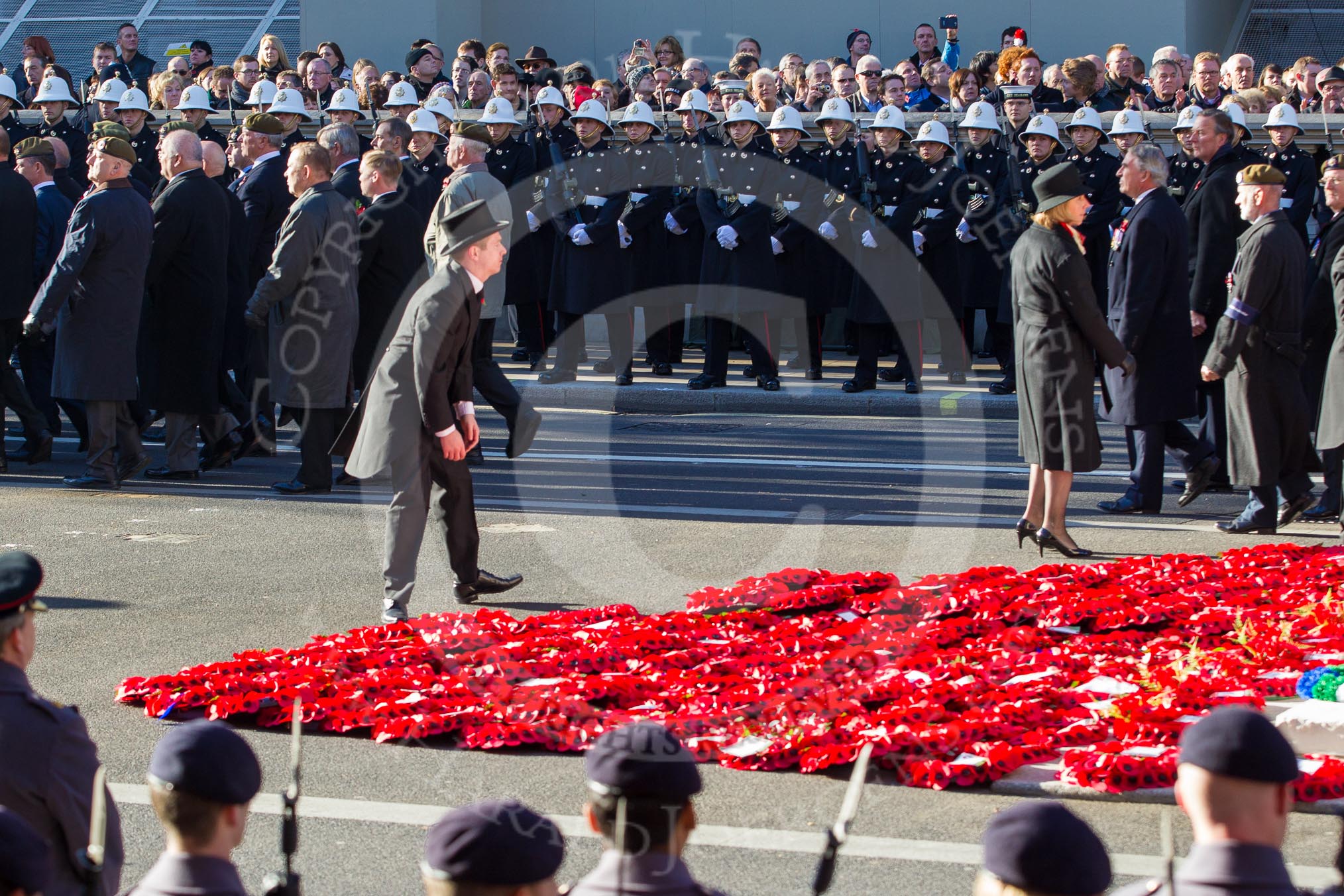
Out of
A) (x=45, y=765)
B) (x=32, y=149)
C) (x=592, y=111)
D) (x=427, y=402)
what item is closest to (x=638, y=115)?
(x=592, y=111)

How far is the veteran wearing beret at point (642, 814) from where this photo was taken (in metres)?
2.47

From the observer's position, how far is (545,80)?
16.9 metres

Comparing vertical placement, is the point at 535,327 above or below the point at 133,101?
below

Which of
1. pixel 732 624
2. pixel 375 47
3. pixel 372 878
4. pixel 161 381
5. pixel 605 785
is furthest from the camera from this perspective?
pixel 375 47

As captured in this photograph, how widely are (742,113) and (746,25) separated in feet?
35.5

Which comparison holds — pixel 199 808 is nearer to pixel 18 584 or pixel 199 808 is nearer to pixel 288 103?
pixel 18 584

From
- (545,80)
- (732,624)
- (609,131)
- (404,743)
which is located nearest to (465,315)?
(732,624)

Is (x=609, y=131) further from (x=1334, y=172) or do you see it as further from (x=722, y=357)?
(x=1334, y=172)

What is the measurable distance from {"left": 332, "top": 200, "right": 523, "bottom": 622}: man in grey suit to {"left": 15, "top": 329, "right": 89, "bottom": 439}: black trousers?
16.9ft

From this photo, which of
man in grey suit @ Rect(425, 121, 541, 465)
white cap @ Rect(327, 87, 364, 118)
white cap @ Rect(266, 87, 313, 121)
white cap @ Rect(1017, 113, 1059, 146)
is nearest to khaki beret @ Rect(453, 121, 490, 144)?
man in grey suit @ Rect(425, 121, 541, 465)

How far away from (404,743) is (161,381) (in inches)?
230

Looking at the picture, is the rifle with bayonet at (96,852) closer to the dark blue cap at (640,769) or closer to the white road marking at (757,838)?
the dark blue cap at (640,769)

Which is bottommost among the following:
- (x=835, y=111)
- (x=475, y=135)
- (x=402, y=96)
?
Answer: (x=475, y=135)

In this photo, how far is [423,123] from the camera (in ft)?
47.8
